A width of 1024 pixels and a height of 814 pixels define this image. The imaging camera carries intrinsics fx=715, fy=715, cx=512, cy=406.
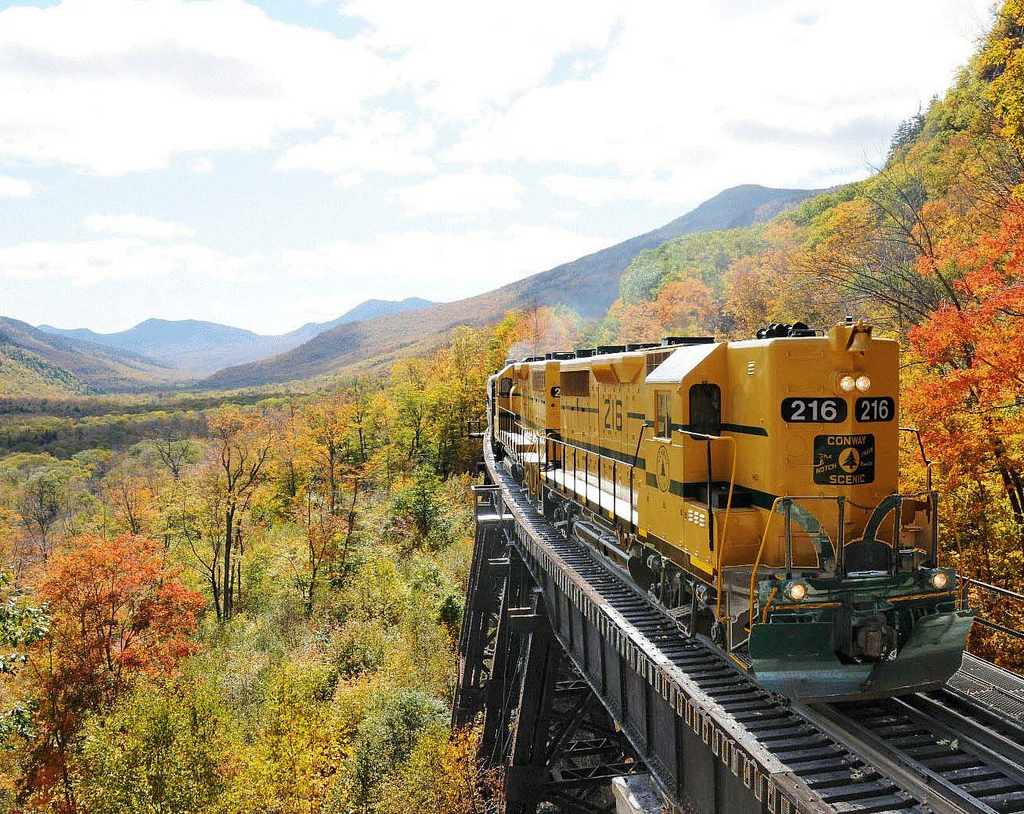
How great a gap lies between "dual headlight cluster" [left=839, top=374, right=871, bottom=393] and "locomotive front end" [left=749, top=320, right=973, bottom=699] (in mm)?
14

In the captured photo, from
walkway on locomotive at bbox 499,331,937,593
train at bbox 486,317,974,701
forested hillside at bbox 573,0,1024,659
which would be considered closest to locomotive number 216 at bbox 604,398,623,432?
walkway on locomotive at bbox 499,331,937,593

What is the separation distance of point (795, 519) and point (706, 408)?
1.98 m

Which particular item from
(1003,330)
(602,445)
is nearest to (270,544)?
(602,445)

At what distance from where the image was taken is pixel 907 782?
5.38 metres

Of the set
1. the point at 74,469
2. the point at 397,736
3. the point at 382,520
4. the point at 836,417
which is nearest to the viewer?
the point at 836,417

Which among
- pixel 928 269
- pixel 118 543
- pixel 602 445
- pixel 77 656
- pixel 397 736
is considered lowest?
pixel 397 736

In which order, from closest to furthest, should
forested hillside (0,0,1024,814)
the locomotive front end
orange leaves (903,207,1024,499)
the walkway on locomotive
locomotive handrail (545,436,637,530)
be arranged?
the locomotive front end → the walkway on locomotive → locomotive handrail (545,436,637,530) → orange leaves (903,207,1024,499) → forested hillside (0,0,1024,814)

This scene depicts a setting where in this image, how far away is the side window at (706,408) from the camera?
8.61 metres

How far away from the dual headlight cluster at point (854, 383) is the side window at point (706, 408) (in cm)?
143

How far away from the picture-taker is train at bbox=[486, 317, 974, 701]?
21.8 feet

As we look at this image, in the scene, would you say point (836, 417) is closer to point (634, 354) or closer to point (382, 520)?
point (634, 354)

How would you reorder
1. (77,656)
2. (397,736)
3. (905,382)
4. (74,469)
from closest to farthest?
(905,382)
(397,736)
(77,656)
(74,469)

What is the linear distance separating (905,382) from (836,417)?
30.0ft

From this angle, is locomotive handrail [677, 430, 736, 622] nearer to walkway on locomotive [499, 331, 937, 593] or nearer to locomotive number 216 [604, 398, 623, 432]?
walkway on locomotive [499, 331, 937, 593]
